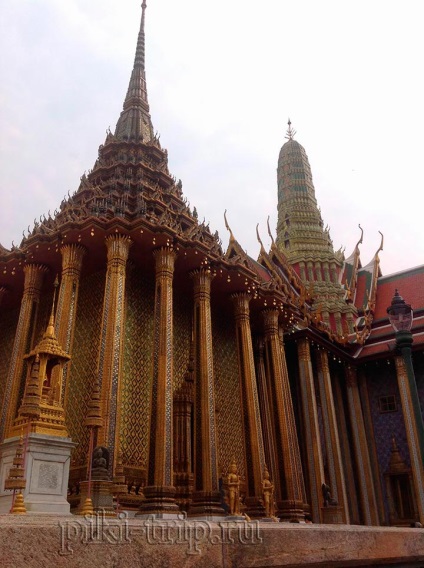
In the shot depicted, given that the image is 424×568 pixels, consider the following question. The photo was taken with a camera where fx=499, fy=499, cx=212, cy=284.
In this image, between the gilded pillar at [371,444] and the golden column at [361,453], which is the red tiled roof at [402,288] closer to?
the gilded pillar at [371,444]

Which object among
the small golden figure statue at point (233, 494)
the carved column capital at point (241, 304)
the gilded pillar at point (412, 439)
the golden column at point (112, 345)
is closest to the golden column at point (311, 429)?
the gilded pillar at point (412, 439)

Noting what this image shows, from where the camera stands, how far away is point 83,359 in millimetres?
13078

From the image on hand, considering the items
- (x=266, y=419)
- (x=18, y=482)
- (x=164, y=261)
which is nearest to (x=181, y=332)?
(x=164, y=261)

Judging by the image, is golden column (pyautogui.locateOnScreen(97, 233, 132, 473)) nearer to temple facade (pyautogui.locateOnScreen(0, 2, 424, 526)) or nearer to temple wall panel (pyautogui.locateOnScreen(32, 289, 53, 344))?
temple facade (pyautogui.locateOnScreen(0, 2, 424, 526))

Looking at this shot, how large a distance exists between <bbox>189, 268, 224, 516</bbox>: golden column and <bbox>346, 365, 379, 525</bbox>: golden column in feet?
32.7

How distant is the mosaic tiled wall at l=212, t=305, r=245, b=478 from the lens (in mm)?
14805

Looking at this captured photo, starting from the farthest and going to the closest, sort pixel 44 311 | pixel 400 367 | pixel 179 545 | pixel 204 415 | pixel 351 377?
pixel 351 377 → pixel 400 367 → pixel 44 311 → pixel 204 415 → pixel 179 545

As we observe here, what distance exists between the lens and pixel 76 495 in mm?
10422

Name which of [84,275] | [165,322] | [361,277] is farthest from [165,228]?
[361,277]

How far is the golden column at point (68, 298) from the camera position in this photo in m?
11.4

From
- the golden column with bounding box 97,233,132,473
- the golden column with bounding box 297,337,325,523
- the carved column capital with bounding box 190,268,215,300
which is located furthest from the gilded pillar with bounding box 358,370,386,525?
the golden column with bounding box 97,233,132,473

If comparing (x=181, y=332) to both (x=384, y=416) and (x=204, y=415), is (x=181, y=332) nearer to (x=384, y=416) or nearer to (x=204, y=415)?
(x=204, y=415)

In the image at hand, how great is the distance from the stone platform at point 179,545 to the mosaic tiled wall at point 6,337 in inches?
545

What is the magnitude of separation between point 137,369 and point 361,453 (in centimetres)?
1140
